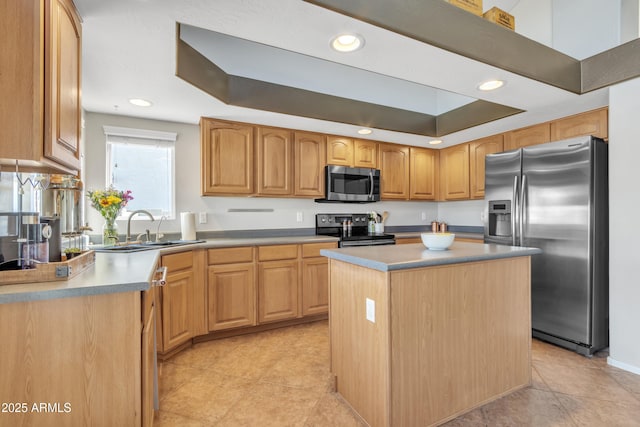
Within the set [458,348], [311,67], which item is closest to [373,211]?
[311,67]

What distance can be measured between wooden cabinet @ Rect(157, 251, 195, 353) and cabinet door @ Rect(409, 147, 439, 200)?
3.03m

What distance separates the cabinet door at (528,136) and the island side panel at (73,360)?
3765 millimetres

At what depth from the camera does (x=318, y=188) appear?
364cm

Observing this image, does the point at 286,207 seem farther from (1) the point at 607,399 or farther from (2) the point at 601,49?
(2) the point at 601,49

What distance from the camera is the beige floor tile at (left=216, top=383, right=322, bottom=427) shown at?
173cm

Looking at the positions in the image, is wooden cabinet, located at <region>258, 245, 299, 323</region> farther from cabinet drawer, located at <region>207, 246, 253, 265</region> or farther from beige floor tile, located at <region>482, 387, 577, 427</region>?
beige floor tile, located at <region>482, 387, 577, 427</region>

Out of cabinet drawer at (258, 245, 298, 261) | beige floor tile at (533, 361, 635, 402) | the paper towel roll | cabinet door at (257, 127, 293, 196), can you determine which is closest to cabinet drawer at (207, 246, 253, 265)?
cabinet drawer at (258, 245, 298, 261)

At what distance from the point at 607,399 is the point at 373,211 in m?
2.88

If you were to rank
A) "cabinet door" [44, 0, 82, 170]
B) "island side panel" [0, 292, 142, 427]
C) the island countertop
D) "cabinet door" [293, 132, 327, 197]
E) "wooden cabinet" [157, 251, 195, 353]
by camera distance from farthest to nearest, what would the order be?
"cabinet door" [293, 132, 327, 197] → "wooden cabinet" [157, 251, 195, 353] → the island countertop → "cabinet door" [44, 0, 82, 170] → "island side panel" [0, 292, 142, 427]

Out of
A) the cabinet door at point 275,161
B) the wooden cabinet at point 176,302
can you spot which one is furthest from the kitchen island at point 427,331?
the cabinet door at point 275,161

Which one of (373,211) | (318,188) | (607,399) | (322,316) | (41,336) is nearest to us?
(41,336)

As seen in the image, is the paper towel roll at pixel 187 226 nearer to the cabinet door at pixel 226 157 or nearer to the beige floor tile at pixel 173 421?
the cabinet door at pixel 226 157

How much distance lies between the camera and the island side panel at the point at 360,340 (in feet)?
5.03

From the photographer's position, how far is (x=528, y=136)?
3318 mm
